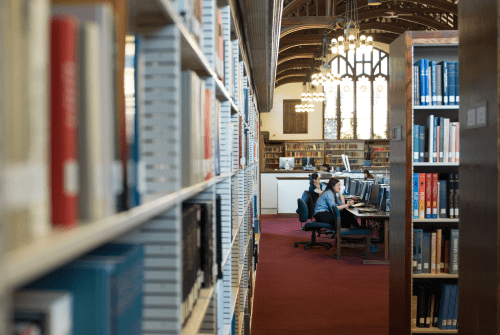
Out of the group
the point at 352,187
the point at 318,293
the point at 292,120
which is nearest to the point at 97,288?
the point at 318,293

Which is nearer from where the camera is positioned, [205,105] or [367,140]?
[205,105]

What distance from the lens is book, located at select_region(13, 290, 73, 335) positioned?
501mm

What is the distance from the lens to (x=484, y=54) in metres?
1.74

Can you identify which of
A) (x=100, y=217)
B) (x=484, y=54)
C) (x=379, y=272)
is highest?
(x=484, y=54)

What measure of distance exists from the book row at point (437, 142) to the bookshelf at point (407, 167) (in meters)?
0.05

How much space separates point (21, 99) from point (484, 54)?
187 centimetres

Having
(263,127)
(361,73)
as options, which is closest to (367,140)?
(361,73)

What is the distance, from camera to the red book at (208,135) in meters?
1.35

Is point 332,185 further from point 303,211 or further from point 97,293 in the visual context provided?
point 97,293

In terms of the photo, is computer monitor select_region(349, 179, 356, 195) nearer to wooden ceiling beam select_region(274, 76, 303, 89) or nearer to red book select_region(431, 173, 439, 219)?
red book select_region(431, 173, 439, 219)

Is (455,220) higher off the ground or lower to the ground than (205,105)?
lower

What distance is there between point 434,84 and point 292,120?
17666 mm

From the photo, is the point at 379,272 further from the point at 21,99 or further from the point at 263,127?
the point at 263,127

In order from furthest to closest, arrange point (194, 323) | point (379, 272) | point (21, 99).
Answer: point (379, 272)
point (194, 323)
point (21, 99)
